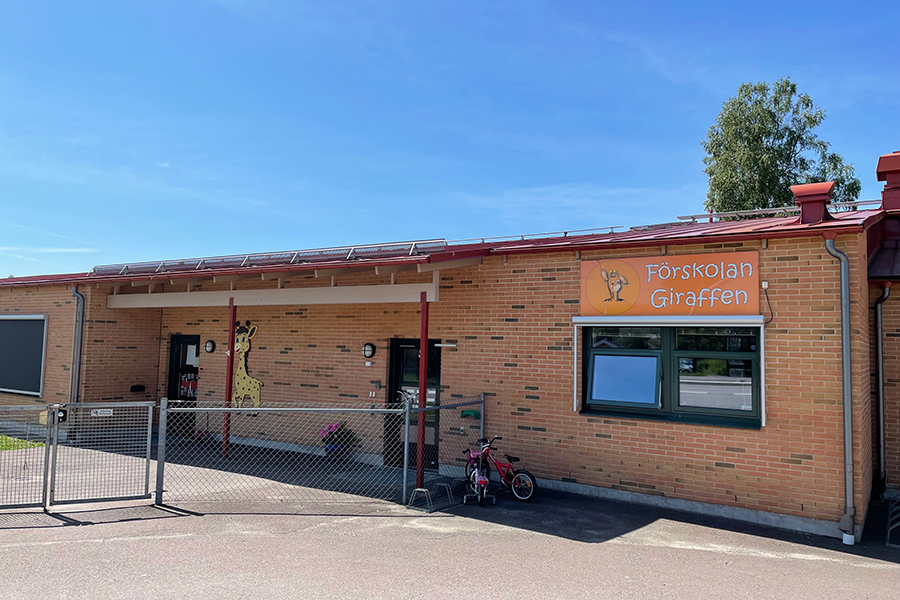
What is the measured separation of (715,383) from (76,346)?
12.0 metres

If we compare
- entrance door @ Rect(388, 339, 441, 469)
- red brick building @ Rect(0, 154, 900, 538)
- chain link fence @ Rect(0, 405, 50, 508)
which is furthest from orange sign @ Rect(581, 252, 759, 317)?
chain link fence @ Rect(0, 405, 50, 508)

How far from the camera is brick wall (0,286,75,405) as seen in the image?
12734 millimetres

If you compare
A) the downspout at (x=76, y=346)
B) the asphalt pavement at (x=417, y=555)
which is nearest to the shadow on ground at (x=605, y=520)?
the asphalt pavement at (x=417, y=555)

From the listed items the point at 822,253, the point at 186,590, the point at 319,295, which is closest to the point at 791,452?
the point at 822,253

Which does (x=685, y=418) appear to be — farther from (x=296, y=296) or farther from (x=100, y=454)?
(x=100, y=454)

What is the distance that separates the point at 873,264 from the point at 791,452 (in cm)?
356

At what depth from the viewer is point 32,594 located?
4590 millimetres

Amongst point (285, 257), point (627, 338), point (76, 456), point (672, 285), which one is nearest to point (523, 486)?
point (627, 338)

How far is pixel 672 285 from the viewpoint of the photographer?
25.3 ft

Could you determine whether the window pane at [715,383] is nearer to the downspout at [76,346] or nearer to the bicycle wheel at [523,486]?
the bicycle wheel at [523,486]

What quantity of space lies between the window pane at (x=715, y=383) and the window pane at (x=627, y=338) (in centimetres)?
43

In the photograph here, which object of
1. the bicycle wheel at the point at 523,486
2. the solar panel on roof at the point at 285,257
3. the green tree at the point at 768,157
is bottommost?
the bicycle wheel at the point at 523,486

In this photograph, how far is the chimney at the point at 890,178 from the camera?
8844mm

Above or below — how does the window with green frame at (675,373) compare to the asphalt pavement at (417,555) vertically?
above
